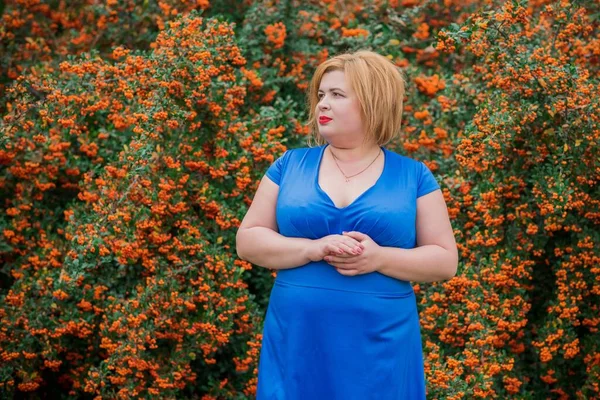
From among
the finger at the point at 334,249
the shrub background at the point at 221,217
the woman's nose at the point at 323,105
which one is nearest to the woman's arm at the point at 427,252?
the finger at the point at 334,249

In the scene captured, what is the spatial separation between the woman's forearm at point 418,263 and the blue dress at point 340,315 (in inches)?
2.0

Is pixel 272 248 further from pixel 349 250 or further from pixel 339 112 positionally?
pixel 339 112

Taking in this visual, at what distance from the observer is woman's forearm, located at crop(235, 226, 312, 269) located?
2.64 m

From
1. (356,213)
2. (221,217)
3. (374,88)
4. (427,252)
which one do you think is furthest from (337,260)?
(221,217)

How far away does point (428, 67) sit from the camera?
5730 millimetres

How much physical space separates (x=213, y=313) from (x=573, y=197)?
1.70 m

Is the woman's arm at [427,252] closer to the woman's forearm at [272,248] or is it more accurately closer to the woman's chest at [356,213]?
the woman's chest at [356,213]

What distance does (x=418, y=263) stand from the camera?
266 cm

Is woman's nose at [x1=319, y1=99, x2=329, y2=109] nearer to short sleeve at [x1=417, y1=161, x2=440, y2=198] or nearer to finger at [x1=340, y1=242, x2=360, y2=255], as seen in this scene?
short sleeve at [x1=417, y1=161, x2=440, y2=198]

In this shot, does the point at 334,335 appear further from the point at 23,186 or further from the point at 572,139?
the point at 23,186

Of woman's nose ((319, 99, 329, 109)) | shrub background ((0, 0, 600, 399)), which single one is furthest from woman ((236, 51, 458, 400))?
shrub background ((0, 0, 600, 399))

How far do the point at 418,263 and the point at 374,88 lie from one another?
0.55m

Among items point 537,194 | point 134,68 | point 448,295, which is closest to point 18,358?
point 134,68

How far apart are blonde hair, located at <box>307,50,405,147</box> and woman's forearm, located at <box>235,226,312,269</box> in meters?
0.42
